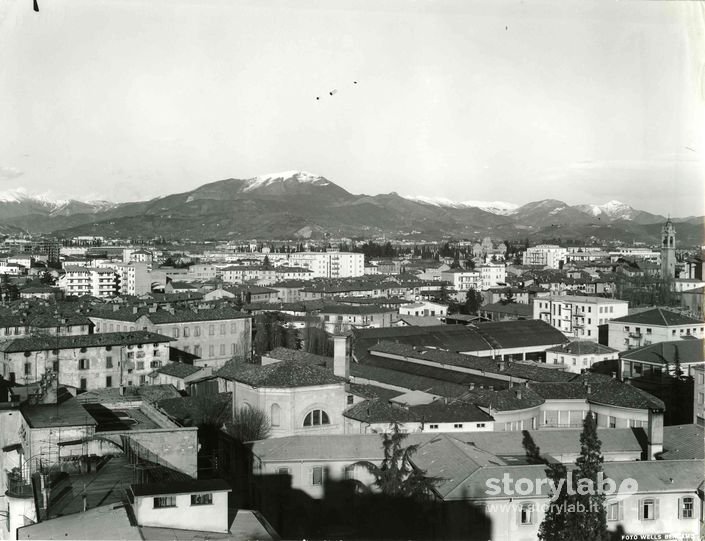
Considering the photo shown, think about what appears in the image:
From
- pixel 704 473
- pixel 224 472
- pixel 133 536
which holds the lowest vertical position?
pixel 224 472

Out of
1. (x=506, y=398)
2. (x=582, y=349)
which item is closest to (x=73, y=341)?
(x=506, y=398)

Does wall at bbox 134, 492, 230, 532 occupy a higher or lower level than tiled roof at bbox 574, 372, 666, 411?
higher

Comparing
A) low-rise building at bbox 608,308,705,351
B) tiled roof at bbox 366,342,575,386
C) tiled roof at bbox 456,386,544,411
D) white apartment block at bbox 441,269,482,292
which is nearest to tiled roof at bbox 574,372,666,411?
tiled roof at bbox 456,386,544,411

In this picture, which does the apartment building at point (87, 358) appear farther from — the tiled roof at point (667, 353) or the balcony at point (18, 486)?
the tiled roof at point (667, 353)

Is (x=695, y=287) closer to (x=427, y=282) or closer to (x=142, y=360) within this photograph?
(x=427, y=282)

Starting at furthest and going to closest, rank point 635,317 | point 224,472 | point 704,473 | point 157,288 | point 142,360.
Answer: point 157,288 → point 635,317 → point 142,360 → point 224,472 → point 704,473

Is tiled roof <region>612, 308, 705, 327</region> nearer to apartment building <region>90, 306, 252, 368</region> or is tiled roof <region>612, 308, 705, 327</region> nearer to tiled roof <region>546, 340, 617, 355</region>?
tiled roof <region>546, 340, 617, 355</region>

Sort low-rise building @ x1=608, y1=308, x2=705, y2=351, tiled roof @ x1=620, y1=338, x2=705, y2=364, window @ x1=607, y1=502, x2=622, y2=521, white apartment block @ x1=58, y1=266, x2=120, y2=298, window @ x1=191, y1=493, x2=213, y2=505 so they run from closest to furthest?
window @ x1=191, y1=493, x2=213, y2=505, window @ x1=607, y1=502, x2=622, y2=521, tiled roof @ x1=620, y1=338, x2=705, y2=364, low-rise building @ x1=608, y1=308, x2=705, y2=351, white apartment block @ x1=58, y1=266, x2=120, y2=298

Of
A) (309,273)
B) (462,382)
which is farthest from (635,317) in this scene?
(309,273)
